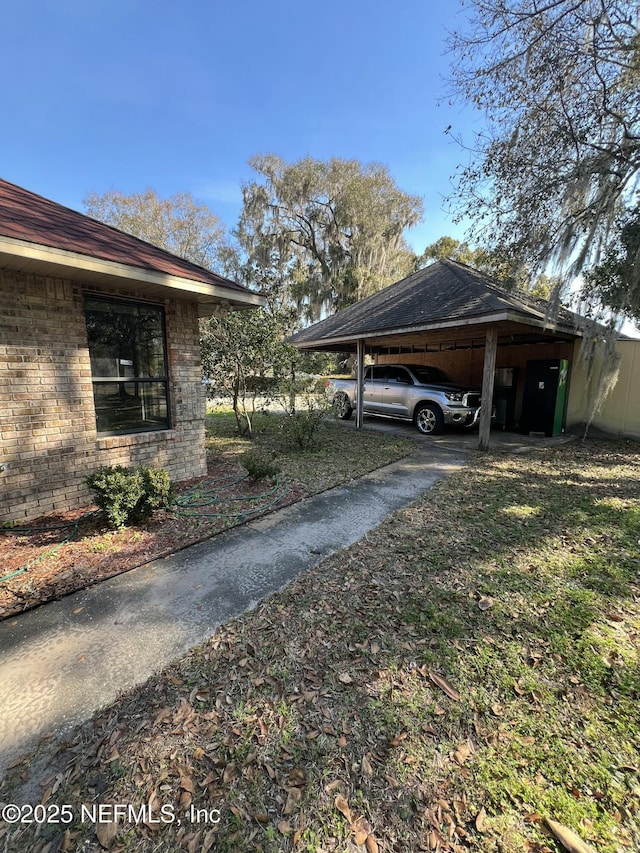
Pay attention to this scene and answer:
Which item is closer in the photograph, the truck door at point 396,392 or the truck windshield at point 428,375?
the truck windshield at point 428,375

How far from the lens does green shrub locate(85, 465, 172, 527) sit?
3.79 metres

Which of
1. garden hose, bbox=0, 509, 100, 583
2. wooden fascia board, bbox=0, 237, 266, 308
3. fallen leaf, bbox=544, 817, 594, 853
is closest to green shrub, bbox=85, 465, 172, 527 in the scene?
garden hose, bbox=0, 509, 100, 583

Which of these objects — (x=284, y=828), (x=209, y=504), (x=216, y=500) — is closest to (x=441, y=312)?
(x=216, y=500)

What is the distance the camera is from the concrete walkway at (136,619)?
79.1 inches

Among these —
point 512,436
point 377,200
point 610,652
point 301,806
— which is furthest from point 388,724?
point 377,200

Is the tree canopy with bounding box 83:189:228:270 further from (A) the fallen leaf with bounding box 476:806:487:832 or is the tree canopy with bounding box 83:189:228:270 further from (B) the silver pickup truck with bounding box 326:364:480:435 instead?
(A) the fallen leaf with bounding box 476:806:487:832

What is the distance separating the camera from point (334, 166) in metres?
21.9

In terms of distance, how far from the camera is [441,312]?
303 inches

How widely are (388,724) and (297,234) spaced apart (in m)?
25.1

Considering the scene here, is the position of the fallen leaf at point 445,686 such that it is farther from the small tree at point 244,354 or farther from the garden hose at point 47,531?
the small tree at point 244,354

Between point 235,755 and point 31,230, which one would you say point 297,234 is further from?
point 235,755

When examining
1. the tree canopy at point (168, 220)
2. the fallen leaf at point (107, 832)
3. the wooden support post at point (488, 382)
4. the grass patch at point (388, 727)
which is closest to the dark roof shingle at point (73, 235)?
the grass patch at point (388, 727)

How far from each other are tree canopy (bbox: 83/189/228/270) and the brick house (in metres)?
21.1

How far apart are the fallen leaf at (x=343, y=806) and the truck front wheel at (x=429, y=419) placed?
28.2 feet
